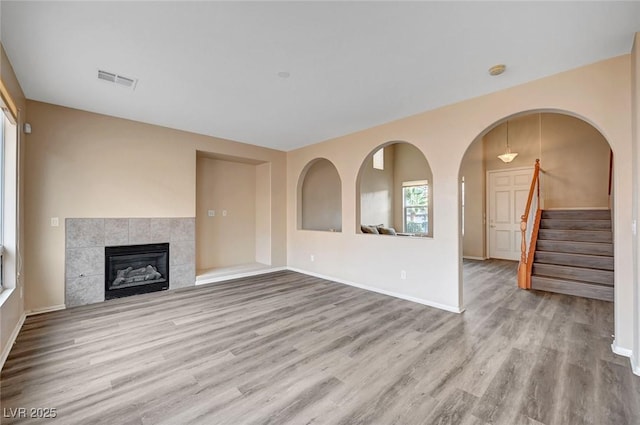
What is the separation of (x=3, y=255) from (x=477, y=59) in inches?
201

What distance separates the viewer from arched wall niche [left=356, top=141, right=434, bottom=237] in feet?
27.8

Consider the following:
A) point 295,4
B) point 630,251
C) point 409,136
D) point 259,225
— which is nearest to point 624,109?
point 630,251

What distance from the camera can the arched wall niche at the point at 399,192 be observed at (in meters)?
8.46

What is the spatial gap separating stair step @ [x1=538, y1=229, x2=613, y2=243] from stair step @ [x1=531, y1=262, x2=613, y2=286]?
2.95 ft

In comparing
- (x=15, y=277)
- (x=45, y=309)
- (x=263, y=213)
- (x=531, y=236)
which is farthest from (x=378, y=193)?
(x=15, y=277)

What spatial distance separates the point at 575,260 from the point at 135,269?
7425 mm

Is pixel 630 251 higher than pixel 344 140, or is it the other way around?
pixel 344 140

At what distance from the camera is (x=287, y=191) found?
20.7 ft

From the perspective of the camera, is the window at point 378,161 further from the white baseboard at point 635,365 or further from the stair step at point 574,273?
the white baseboard at point 635,365

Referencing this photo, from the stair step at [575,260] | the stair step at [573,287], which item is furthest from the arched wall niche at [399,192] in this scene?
the stair step at [573,287]

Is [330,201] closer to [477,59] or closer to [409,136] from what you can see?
[409,136]

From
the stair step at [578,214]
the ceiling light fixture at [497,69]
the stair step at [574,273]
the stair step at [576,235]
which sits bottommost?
the stair step at [574,273]

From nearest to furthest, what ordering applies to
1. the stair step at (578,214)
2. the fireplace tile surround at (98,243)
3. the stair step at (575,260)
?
the fireplace tile surround at (98,243) → the stair step at (575,260) → the stair step at (578,214)

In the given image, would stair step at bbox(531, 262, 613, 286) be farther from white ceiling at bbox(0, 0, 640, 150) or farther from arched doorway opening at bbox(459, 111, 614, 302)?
white ceiling at bbox(0, 0, 640, 150)
